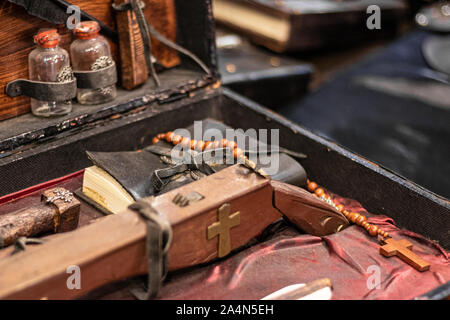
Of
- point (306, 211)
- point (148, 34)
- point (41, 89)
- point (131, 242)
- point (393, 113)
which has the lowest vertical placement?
point (393, 113)

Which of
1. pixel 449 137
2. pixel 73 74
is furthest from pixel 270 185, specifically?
pixel 449 137

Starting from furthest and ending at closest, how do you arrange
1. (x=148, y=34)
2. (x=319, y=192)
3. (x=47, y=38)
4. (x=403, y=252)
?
1. (x=148, y=34)
2. (x=319, y=192)
3. (x=47, y=38)
4. (x=403, y=252)

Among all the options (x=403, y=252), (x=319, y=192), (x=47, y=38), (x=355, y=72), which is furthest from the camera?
(x=355, y=72)

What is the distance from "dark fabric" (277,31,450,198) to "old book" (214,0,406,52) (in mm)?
364

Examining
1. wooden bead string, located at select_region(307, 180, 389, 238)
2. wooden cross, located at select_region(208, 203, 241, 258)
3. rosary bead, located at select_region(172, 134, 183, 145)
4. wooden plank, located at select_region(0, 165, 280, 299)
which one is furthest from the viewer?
rosary bead, located at select_region(172, 134, 183, 145)

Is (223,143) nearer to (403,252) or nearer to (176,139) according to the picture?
(176,139)

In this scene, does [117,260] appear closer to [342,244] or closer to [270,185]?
[270,185]

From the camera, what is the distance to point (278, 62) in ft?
10.3

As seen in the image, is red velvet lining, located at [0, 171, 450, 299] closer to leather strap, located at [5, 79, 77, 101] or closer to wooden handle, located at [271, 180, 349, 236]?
wooden handle, located at [271, 180, 349, 236]

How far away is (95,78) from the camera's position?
171 centimetres

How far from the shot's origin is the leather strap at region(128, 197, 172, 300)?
1.15 m

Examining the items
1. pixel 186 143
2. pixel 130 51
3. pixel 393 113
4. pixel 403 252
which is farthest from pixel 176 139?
pixel 393 113

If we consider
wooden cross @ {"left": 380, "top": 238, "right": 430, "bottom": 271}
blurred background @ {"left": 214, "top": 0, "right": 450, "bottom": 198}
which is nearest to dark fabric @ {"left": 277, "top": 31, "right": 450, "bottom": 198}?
blurred background @ {"left": 214, "top": 0, "right": 450, "bottom": 198}

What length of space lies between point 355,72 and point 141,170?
201 centimetres
